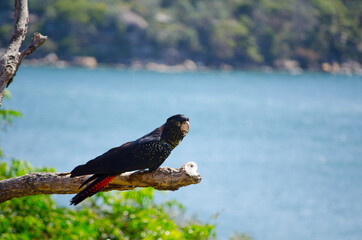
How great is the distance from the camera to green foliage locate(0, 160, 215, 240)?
5.33m

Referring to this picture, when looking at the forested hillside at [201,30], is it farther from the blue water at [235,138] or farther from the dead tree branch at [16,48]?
the dead tree branch at [16,48]

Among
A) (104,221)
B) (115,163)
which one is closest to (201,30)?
(104,221)

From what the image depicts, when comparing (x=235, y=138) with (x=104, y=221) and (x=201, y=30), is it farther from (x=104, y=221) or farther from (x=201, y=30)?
(x=201, y=30)

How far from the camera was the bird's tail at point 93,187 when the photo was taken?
3957 millimetres

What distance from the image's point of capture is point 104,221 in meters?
5.70

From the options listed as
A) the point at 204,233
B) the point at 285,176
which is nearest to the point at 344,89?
the point at 285,176

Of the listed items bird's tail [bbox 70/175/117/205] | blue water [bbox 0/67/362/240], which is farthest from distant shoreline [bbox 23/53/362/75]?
bird's tail [bbox 70/175/117/205]

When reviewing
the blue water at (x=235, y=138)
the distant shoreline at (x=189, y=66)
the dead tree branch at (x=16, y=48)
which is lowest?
the dead tree branch at (x=16, y=48)

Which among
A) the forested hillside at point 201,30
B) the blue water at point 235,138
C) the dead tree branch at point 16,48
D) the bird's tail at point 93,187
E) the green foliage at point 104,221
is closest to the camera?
the dead tree branch at point 16,48

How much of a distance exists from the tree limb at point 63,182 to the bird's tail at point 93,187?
10 cm

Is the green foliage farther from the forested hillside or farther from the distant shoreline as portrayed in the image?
the distant shoreline

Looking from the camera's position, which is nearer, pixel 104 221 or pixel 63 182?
pixel 63 182

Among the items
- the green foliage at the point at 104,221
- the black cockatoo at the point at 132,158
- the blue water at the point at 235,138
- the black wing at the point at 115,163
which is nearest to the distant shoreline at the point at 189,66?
the blue water at the point at 235,138

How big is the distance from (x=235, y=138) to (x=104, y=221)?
2987 centimetres
